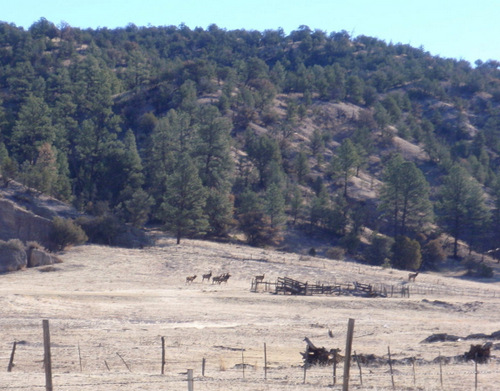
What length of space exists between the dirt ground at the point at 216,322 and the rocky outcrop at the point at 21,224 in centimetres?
345

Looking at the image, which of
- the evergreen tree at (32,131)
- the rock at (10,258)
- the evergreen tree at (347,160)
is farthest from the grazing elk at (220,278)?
the evergreen tree at (347,160)

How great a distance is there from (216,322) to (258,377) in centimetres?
1560

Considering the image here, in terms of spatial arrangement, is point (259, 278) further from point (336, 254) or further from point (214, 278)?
point (336, 254)

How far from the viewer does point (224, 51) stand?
178 meters

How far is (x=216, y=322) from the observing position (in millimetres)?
34344

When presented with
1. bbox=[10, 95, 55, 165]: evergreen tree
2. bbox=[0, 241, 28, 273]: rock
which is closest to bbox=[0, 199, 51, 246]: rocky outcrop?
bbox=[0, 241, 28, 273]: rock

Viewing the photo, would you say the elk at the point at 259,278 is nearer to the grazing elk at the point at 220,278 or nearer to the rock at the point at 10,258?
the grazing elk at the point at 220,278

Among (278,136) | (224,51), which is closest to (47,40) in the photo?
(224,51)

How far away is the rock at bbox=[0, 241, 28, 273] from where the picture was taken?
48.5m

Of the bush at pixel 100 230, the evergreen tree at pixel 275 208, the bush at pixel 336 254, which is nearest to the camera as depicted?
the bush at pixel 100 230

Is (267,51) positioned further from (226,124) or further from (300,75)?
(226,124)

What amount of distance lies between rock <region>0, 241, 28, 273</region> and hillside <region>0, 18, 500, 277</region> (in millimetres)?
11758

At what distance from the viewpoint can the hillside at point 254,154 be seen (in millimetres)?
73750

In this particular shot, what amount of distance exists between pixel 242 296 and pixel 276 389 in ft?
87.9
